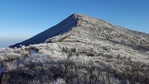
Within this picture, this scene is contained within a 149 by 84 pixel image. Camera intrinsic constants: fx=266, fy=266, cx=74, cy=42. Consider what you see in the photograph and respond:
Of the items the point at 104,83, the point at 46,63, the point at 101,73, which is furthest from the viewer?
the point at 46,63

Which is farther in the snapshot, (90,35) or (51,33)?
(51,33)

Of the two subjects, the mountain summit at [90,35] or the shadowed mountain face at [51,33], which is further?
the shadowed mountain face at [51,33]

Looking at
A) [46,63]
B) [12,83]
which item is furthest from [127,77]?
[12,83]

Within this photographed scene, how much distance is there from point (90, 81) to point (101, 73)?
1253 millimetres

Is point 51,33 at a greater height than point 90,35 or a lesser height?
greater

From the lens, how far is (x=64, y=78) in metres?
13.8

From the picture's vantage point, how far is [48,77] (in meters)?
13.9

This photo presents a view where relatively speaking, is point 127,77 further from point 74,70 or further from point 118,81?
point 74,70

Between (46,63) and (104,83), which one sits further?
(46,63)

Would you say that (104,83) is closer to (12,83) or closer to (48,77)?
(48,77)

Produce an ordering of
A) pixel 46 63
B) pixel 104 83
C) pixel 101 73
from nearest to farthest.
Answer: pixel 104 83 < pixel 101 73 < pixel 46 63

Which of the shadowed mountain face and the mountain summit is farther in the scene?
the shadowed mountain face

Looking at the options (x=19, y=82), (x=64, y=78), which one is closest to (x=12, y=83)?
(x=19, y=82)

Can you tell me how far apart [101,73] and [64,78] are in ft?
7.00
